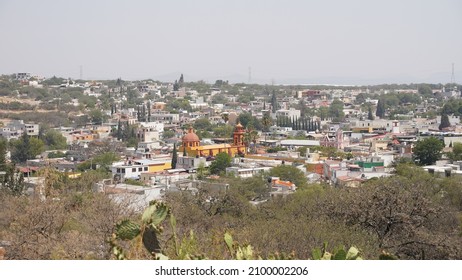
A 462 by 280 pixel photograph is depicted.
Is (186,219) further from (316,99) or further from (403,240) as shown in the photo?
(316,99)

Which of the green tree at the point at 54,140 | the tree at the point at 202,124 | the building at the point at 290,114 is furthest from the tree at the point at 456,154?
the building at the point at 290,114

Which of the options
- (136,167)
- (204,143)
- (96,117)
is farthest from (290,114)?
(136,167)

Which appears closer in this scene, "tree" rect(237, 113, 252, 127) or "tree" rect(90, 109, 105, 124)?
"tree" rect(237, 113, 252, 127)

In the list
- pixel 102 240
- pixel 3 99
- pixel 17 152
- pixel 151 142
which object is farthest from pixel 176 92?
pixel 102 240

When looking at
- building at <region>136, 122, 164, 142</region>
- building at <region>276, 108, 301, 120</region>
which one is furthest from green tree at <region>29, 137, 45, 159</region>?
building at <region>276, 108, 301, 120</region>

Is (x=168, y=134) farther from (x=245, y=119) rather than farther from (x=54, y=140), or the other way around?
(x=245, y=119)

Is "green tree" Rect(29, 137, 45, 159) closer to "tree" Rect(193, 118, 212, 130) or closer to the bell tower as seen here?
the bell tower

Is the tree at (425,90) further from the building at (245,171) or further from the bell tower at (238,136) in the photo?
the building at (245,171)
